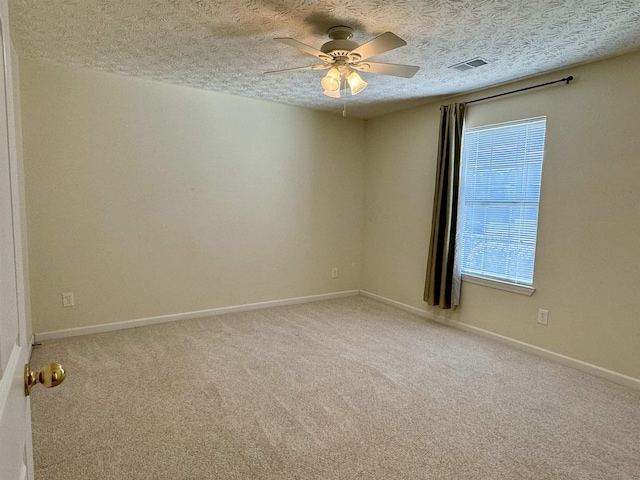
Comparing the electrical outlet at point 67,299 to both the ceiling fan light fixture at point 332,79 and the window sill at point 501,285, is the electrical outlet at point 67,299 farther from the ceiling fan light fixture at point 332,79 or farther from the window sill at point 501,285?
the window sill at point 501,285

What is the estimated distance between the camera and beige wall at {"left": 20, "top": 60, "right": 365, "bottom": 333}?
10.8 feet

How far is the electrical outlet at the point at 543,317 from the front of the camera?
127 inches

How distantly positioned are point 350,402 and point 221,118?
3.12 meters

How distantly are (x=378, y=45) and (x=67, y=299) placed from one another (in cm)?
339

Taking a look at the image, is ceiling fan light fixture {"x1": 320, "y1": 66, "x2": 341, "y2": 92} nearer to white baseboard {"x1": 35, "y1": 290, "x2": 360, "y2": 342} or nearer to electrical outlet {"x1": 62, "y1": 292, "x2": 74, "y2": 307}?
white baseboard {"x1": 35, "y1": 290, "x2": 360, "y2": 342}

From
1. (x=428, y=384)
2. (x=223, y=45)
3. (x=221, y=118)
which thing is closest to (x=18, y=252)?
(x=223, y=45)

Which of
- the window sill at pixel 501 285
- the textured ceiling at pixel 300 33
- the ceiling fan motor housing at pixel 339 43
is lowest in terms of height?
the window sill at pixel 501 285

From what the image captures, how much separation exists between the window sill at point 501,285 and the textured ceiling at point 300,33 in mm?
1875

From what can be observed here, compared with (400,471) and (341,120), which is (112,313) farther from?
(341,120)

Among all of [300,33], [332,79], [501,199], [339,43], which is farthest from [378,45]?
[501,199]

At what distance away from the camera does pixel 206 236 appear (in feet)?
13.3

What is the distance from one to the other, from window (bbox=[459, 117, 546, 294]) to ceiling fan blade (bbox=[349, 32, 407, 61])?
6.00 ft

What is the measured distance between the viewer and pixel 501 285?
3.56 meters

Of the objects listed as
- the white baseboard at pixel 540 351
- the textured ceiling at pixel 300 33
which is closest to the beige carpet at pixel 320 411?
the white baseboard at pixel 540 351
